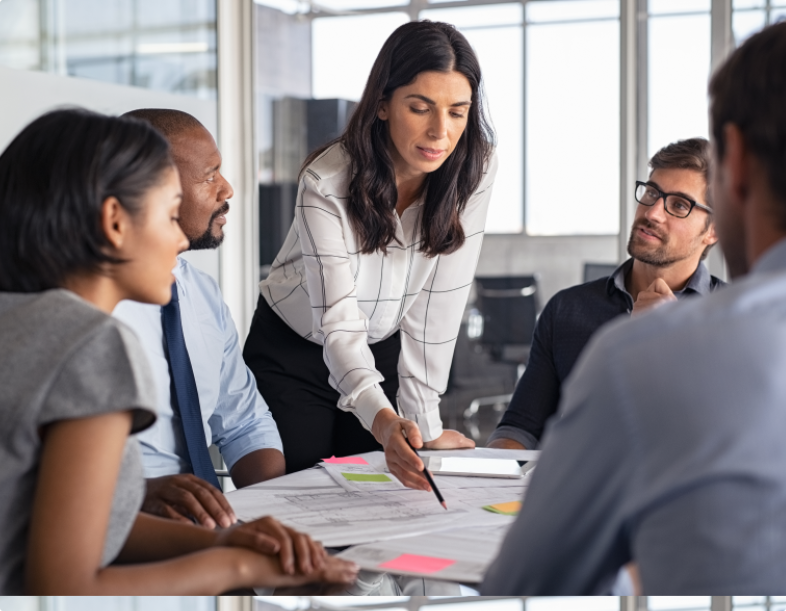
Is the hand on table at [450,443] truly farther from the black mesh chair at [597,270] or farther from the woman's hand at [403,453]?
the black mesh chair at [597,270]

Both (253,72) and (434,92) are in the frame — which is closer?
(434,92)

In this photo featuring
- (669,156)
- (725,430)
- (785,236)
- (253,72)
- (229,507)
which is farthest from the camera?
(253,72)

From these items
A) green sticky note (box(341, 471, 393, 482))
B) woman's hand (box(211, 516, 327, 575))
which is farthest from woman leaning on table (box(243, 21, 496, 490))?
woman's hand (box(211, 516, 327, 575))

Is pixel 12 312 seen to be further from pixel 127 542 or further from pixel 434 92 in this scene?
pixel 434 92

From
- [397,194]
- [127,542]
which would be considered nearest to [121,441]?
[127,542]

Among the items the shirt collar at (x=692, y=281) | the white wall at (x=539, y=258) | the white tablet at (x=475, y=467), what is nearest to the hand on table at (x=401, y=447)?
the white tablet at (x=475, y=467)

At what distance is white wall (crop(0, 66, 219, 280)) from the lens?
3066 mm

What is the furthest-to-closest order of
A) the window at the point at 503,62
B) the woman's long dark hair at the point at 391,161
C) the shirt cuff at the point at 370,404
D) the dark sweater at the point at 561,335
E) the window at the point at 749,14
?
the window at the point at 503,62 → the window at the point at 749,14 → the dark sweater at the point at 561,335 → the woman's long dark hair at the point at 391,161 → the shirt cuff at the point at 370,404

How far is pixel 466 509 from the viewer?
1377 mm

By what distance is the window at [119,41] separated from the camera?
3264mm

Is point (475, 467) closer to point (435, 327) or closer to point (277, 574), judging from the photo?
point (435, 327)

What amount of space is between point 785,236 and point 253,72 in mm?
4010

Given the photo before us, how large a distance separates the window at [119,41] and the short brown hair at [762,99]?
3.05 metres

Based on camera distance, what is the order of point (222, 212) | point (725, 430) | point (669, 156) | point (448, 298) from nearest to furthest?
point (725, 430) < point (222, 212) < point (448, 298) < point (669, 156)
